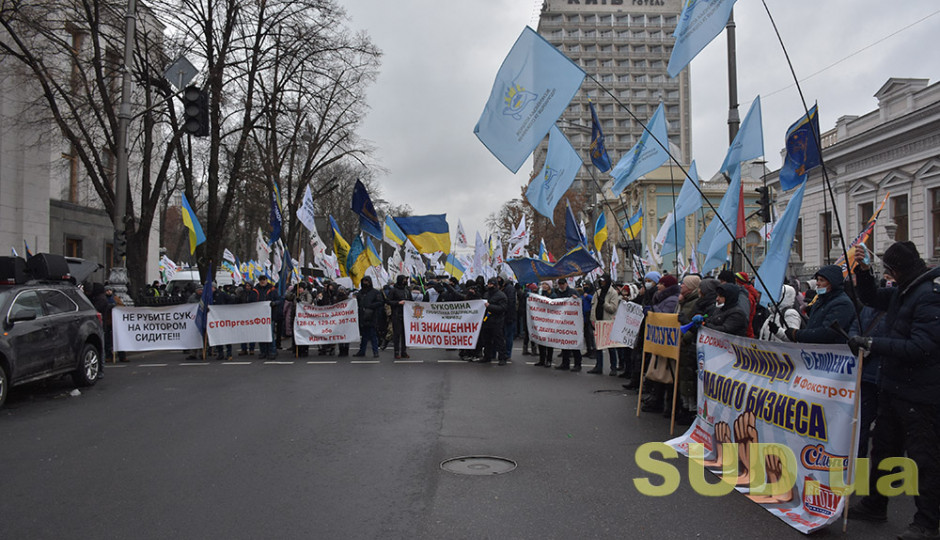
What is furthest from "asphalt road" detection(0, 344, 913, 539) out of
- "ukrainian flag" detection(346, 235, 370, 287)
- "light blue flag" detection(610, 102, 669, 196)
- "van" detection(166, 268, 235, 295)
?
"van" detection(166, 268, 235, 295)

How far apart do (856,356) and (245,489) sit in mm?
4633

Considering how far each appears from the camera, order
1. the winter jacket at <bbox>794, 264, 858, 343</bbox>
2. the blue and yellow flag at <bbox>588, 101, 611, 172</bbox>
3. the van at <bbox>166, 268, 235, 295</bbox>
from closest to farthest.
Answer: the winter jacket at <bbox>794, 264, 858, 343</bbox> → the blue and yellow flag at <bbox>588, 101, 611, 172</bbox> → the van at <bbox>166, 268, 235, 295</bbox>

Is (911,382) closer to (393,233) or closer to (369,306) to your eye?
(369,306)

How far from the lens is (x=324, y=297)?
16.6m

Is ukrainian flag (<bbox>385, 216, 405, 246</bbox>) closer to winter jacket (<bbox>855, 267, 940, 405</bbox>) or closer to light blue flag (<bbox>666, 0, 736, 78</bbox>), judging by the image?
light blue flag (<bbox>666, 0, 736, 78</bbox>)

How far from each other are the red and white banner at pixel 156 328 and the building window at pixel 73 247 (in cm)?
1582

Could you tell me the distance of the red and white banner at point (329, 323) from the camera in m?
14.6

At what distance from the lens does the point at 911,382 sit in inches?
169

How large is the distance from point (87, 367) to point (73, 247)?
20.2 metres

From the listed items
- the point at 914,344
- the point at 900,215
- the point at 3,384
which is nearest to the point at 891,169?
the point at 900,215

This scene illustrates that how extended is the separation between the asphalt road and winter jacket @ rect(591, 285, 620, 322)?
241 centimetres

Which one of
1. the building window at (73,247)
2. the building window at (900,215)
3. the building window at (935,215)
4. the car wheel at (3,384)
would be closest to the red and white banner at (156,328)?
the car wheel at (3,384)

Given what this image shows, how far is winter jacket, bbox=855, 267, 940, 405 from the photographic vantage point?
414 centimetres

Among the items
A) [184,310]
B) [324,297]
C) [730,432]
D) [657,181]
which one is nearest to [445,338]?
[324,297]
